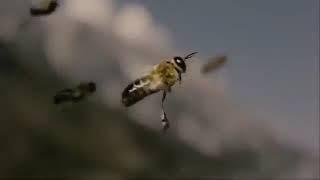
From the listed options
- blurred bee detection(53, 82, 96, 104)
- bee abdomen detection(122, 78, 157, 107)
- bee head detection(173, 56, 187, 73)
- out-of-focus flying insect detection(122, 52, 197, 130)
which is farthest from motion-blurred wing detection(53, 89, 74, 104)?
bee head detection(173, 56, 187, 73)

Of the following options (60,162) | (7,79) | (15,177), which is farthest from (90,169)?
(7,79)

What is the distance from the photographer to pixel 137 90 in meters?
15.5

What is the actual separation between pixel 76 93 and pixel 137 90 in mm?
2221

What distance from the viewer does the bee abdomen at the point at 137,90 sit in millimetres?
15159

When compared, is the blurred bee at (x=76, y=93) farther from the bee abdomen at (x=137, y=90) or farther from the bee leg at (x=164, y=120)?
the bee leg at (x=164, y=120)

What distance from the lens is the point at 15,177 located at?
18.7 m

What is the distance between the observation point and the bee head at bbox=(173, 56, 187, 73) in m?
14.7

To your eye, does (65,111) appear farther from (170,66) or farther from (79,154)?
(170,66)

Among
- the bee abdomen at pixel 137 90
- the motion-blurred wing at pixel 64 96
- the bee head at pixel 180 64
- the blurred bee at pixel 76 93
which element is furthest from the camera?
the motion-blurred wing at pixel 64 96

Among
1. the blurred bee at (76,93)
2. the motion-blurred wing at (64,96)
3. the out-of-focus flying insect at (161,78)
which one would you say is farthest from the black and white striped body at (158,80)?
the motion-blurred wing at (64,96)

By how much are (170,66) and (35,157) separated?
749cm

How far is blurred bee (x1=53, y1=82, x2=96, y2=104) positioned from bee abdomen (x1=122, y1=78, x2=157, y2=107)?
1.11 m

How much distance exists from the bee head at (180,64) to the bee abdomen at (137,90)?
81 cm

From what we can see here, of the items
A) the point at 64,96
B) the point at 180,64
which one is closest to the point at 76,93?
the point at 64,96
